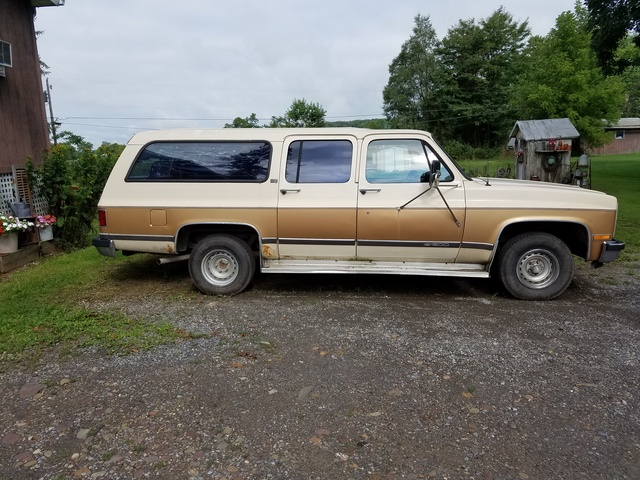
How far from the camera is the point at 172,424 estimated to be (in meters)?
2.91

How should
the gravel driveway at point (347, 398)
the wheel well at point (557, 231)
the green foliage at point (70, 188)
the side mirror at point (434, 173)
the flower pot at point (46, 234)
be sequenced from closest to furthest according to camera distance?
the gravel driveway at point (347, 398)
the side mirror at point (434, 173)
the wheel well at point (557, 231)
the flower pot at point (46, 234)
the green foliage at point (70, 188)

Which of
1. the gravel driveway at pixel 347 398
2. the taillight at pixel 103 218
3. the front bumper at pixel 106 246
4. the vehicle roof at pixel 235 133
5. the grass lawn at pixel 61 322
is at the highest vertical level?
the vehicle roof at pixel 235 133

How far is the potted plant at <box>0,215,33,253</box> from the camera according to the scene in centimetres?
702

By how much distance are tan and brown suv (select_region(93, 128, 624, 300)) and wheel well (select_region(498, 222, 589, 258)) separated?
0.02 metres

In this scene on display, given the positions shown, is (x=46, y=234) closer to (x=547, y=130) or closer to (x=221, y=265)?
(x=221, y=265)

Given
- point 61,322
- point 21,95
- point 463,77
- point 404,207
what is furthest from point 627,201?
point 463,77

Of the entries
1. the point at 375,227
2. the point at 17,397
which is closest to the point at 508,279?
the point at 375,227

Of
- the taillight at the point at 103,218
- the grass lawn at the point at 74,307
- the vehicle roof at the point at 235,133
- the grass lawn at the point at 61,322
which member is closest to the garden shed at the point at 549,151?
the grass lawn at the point at 74,307

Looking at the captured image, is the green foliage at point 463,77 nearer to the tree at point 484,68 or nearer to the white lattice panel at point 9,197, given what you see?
the tree at point 484,68

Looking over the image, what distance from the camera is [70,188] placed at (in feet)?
26.8

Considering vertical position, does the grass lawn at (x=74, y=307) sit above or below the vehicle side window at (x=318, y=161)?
below

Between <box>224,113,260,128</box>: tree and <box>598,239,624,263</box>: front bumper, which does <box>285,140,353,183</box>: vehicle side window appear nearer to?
<box>598,239,624,263</box>: front bumper

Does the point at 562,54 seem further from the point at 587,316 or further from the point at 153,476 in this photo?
the point at 153,476

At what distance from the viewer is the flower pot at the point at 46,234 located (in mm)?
7859
